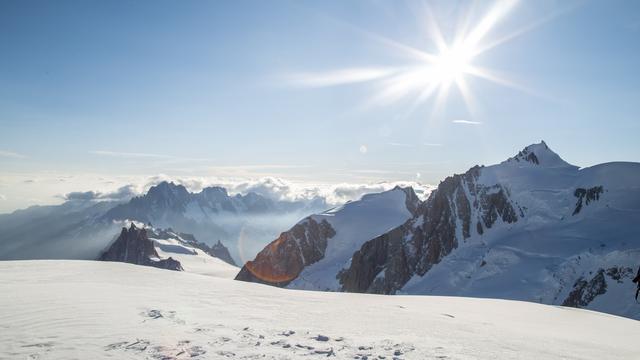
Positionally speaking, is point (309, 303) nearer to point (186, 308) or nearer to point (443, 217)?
point (186, 308)

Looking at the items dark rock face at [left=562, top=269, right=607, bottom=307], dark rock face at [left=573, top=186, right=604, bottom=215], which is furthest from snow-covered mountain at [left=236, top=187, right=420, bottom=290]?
dark rock face at [left=562, top=269, right=607, bottom=307]

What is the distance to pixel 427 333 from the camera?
40.9 ft

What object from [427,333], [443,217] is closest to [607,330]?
[427,333]

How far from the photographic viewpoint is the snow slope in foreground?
33.5 ft

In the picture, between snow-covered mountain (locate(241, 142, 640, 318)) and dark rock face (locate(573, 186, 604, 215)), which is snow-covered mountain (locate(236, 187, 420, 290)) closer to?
snow-covered mountain (locate(241, 142, 640, 318))

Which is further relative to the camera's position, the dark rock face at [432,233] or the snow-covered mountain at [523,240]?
the dark rock face at [432,233]

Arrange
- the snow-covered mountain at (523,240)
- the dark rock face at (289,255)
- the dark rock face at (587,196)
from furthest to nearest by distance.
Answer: the dark rock face at (289,255) < the dark rock face at (587,196) < the snow-covered mountain at (523,240)

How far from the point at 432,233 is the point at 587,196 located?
39.9m

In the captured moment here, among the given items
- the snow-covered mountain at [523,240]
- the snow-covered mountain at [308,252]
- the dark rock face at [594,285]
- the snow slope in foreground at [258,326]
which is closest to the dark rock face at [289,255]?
the snow-covered mountain at [308,252]

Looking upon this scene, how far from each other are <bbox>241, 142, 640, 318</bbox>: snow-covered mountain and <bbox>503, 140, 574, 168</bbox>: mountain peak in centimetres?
30

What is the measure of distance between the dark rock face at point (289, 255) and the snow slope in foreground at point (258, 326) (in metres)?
160

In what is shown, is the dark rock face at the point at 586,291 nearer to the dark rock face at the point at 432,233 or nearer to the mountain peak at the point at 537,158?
the dark rock face at the point at 432,233

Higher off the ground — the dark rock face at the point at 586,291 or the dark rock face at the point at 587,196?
the dark rock face at the point at 587,196

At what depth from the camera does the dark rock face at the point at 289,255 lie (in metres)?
179
